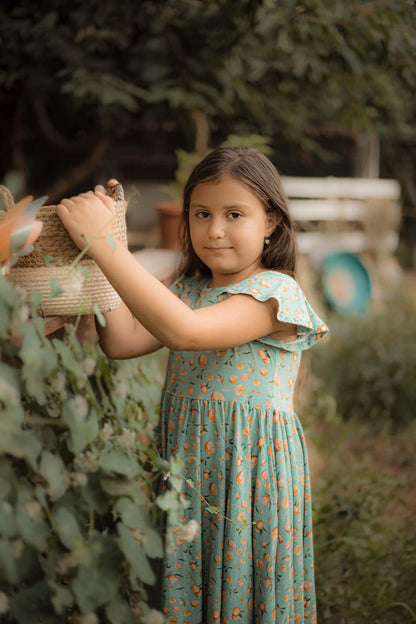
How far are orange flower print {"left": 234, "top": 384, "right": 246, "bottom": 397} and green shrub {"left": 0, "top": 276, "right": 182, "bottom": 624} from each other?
1.65 ft

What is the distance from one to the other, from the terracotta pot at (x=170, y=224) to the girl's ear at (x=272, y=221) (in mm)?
1882

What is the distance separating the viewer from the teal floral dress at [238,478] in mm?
1504

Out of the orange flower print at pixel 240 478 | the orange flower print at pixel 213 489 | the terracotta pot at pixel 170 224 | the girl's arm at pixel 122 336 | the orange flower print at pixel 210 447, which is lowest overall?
the orange flower print at pixel 213 489

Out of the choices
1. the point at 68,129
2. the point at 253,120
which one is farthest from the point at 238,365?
the point at 68,129

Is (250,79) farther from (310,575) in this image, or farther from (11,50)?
(310,575)

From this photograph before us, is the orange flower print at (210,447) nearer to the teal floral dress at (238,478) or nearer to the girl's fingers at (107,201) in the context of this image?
the teal floral dress at (238,478)

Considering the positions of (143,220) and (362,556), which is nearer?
(362,556)

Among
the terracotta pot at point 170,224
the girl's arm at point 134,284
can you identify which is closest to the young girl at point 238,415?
the girl's arm at point 134,284

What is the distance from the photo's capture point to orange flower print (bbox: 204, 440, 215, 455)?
1.53 m

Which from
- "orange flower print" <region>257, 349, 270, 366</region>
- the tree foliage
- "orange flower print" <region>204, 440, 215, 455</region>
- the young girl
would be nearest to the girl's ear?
the young girl

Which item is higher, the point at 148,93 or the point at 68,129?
the point at 68,129

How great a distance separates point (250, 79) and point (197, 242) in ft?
9.21

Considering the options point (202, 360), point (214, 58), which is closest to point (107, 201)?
point (202, 360)

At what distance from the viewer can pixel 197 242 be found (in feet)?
5.03
